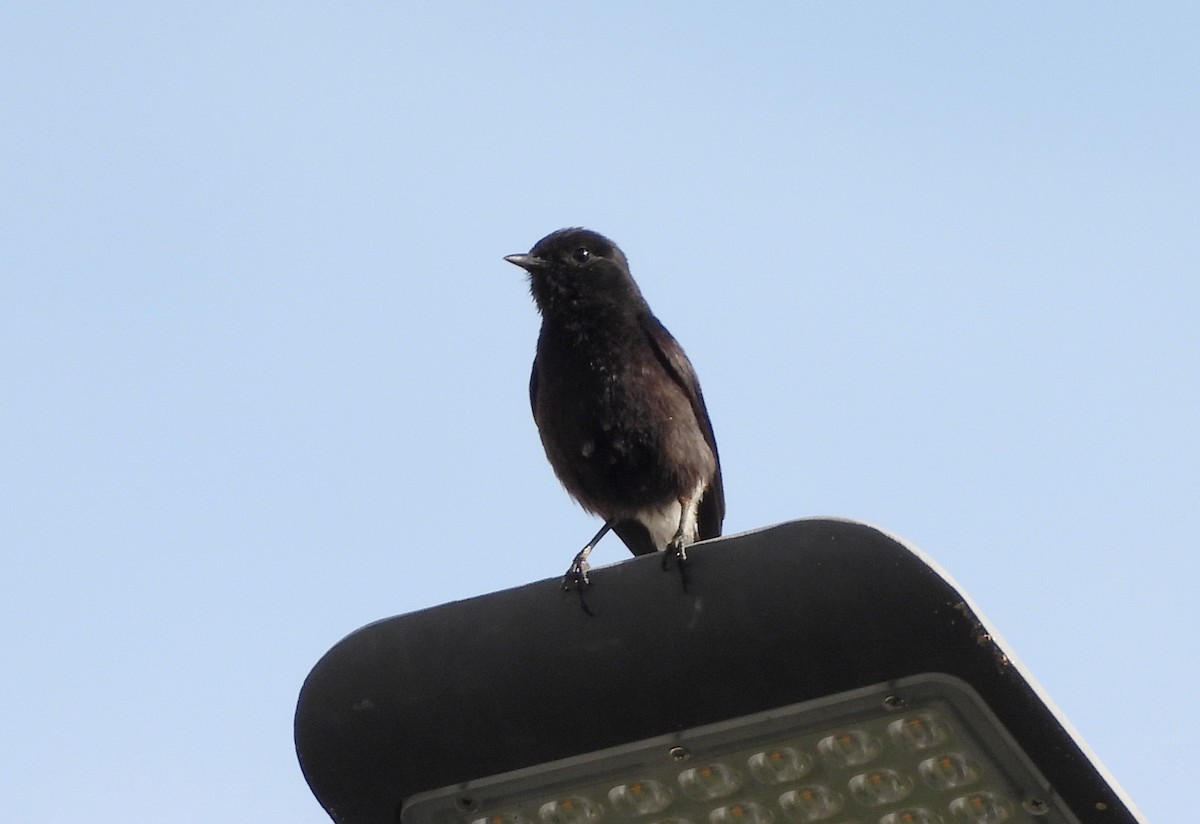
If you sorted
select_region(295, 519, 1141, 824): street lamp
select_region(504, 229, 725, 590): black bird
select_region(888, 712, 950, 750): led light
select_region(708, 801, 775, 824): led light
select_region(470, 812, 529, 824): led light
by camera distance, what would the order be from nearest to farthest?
select_region(295, 519, 1141, 824): street lamp, select_region(888, 712, 950, 750): led light, select_region(708, 801, 775, 824): led light, select_region(470, 812, 529, 824): led light, select_region(504, 229, 725, 590): black bird

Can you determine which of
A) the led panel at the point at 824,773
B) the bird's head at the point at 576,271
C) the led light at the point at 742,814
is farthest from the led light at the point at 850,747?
the bird's head at the point at 576,271

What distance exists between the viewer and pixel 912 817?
7.69 ft

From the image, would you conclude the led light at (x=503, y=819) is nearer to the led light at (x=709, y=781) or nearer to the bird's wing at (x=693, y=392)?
the led light at (x=709, y=781)

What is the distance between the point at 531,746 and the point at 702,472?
4190 millimetres

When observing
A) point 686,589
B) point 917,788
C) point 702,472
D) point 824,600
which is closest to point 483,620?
point 686,589

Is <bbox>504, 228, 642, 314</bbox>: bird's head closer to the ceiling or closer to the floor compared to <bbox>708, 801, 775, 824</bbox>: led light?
closer to the ceiling

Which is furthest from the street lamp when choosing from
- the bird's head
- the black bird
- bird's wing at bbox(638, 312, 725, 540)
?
the bird's head

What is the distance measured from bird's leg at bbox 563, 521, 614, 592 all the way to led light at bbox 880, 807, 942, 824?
1.81 ft

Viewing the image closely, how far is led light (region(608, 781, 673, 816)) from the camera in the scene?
96.4 inches

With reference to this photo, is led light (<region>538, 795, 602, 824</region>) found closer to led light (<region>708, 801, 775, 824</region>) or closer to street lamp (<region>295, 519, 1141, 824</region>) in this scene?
street lamp (<region>295, 519, 1141, 824</region>)

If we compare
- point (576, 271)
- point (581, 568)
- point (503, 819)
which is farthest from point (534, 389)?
point (503, 819)

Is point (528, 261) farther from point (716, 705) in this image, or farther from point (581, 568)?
point (716, 705)

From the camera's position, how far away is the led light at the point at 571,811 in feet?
8.16

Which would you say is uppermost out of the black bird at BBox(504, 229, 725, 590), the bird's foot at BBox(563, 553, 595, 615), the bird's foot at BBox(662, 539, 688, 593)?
the bird's foot at BBox(662, 539, 688, 593)
